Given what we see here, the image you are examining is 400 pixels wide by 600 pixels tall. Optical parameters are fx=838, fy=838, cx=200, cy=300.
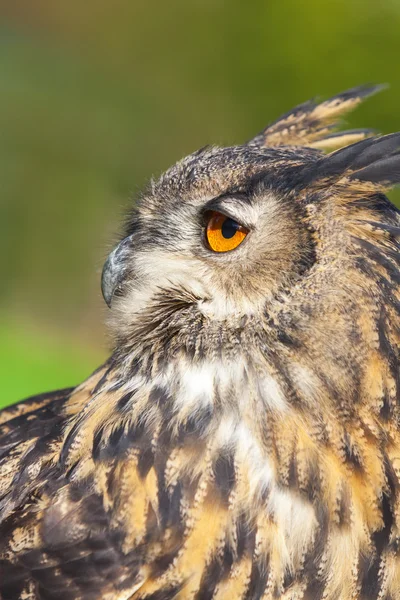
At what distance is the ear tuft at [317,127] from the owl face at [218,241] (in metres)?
0.35

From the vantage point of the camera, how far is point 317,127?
2.04m

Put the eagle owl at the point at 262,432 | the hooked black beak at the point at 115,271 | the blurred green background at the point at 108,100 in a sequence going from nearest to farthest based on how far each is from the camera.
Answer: the eagle owl at the point at 262,432 → the hooked black beak at the point at 115,271 → the blurred green background at the point at 108,100

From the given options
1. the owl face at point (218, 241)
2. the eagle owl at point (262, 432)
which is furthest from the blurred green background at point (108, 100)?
the eagle owl at point (262, 432)

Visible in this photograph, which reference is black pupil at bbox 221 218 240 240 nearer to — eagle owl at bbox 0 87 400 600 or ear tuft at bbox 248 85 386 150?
eagle owl at bbox 0 87 400 600

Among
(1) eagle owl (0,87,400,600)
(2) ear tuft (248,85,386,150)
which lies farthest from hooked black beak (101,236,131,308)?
(2) ear tuft (248,85,386,150)

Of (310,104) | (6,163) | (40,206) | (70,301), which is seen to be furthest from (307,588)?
(6,163)

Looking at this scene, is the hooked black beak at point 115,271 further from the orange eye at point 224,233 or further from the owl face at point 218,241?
the orange eye at point 224,233

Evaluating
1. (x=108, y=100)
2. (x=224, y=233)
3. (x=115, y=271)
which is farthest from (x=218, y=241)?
(x=108, y=100)

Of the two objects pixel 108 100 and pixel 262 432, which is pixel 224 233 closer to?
pixel 262 432

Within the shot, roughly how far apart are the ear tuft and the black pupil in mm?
496

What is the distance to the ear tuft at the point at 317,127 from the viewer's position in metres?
2.00

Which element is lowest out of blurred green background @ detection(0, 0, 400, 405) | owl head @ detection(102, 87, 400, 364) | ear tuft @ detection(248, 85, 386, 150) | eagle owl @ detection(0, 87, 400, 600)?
eagle owl @ detection(0, 87, 400, 600)

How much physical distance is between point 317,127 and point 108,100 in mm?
7484

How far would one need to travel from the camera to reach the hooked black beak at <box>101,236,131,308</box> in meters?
1.73
